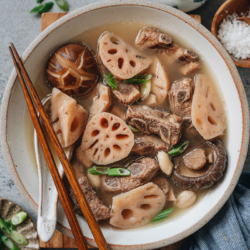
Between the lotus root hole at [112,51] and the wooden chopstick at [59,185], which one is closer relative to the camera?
the wooden chopstick at [59,185]

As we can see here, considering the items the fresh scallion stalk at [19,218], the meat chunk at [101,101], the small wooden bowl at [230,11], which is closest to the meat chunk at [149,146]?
the meat chunk at [101,101]

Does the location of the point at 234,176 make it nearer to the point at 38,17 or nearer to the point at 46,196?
the point at 46,196

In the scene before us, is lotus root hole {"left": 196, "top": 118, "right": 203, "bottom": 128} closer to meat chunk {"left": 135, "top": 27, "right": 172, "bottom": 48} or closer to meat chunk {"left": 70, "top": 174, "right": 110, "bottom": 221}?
meat chunk {"left": 135, "top": 27, "right": 172, "bottom": 48}

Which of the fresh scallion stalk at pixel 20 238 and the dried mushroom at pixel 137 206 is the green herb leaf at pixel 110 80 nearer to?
the dried mushroom at pixel 137 206

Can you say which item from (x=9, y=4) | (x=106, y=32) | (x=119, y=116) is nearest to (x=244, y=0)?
(x=106, y=32)

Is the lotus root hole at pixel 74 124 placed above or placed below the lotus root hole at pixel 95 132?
above

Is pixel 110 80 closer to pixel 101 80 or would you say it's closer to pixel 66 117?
pixel 101 80
